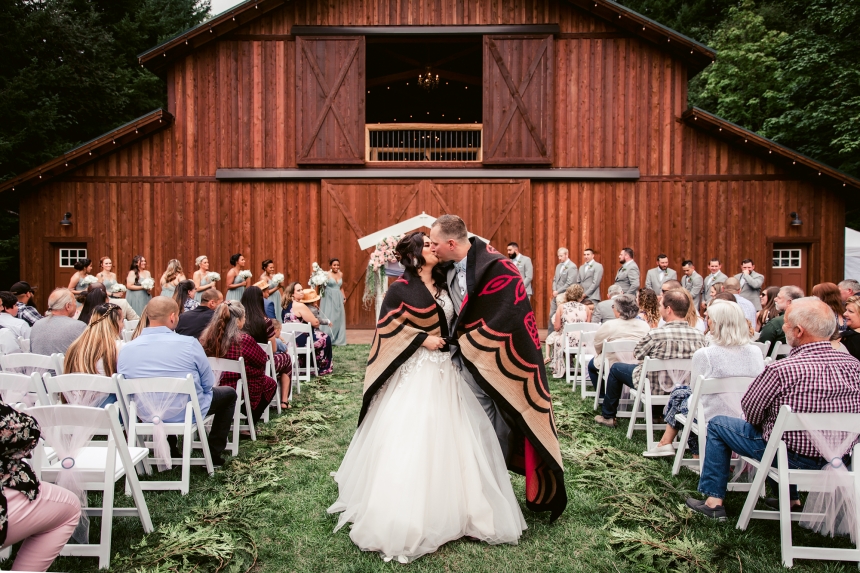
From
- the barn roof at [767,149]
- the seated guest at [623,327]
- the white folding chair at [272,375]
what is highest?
the barn roof at [767,149]

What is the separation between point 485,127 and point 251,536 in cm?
1149

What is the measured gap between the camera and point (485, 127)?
13852mm

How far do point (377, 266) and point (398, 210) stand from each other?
247 centimetres

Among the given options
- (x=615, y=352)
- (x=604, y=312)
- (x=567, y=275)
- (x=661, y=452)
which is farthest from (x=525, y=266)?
(x=661, y=452)

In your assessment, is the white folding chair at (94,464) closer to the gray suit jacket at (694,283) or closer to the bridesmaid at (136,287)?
the bridesmaid at (136,287)

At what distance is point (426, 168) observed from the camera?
45.5 ft

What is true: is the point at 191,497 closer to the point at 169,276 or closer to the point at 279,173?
the point at 169,276

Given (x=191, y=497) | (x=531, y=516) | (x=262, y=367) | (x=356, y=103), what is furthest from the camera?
(x=356, y=103)

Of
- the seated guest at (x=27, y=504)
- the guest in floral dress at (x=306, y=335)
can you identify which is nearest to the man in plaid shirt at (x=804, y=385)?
the seated guest at (x=27, y=504)

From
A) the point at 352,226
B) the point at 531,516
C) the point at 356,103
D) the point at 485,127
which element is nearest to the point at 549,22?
the point at 485,127

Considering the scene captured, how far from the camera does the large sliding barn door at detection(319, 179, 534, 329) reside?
13.9 meters

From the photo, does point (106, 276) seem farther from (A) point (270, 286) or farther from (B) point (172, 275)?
(A) point (270, 286)

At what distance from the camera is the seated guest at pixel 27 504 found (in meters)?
2.42

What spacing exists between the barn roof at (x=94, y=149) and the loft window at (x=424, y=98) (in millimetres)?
4647
